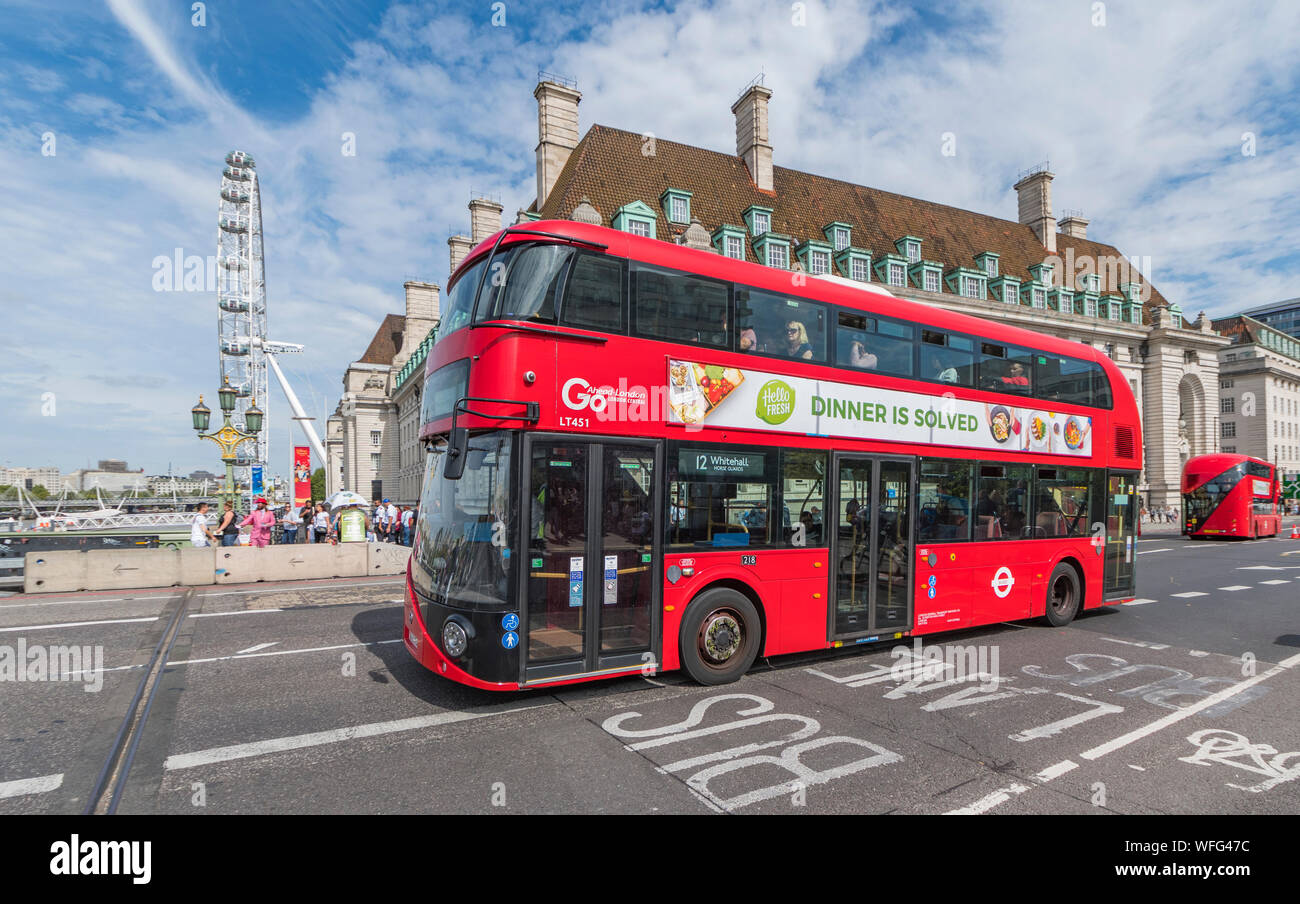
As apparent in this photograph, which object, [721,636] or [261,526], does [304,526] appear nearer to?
[261,526]

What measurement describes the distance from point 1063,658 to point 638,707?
19.0 ft

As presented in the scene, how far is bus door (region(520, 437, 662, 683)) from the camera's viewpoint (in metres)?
6.03

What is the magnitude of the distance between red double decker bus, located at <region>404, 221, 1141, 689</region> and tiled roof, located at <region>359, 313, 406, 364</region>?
88.2m

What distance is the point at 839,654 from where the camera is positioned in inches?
345

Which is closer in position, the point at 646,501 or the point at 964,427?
the point at 646,501

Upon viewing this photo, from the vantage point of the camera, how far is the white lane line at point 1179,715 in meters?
5.45

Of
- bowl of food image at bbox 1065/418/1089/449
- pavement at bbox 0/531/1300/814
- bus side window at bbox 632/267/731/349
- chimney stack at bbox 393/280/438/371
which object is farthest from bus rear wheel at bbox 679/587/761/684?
chimney stack at bbox 393/280/438/371

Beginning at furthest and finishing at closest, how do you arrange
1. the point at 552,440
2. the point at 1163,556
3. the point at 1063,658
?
the point at 1163,556, the point at 1063,658, the point at 552,440

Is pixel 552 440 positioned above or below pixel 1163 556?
above

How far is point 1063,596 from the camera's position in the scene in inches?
429

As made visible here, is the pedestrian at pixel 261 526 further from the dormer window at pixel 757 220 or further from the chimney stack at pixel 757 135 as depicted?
the chimney stack at pixel 757 135
